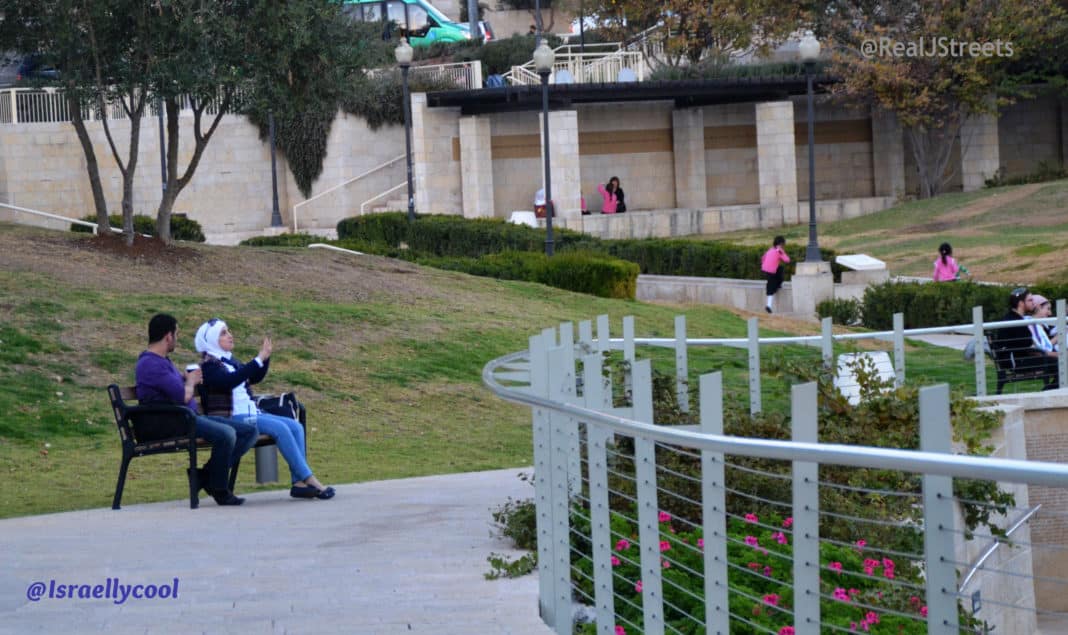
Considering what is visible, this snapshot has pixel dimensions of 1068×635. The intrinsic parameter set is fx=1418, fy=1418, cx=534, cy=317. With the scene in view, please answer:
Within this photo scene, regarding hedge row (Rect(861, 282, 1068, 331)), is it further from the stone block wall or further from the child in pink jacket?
the stone block wall

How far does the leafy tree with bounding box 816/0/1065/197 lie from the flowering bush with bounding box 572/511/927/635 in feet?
115

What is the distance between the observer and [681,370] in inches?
399

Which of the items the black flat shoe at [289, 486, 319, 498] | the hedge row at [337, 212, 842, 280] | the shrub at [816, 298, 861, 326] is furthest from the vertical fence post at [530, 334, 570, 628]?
the hedge row at [337, 212, 842, 280]

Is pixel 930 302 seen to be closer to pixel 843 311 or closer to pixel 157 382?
pixel 843 311

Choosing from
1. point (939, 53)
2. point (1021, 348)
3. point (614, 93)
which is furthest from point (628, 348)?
point (939, 53)

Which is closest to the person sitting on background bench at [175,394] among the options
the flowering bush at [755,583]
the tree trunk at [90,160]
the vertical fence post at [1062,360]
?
the flowering bush at [755,583]

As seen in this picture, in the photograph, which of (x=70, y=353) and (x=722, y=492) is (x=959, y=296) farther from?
(x=722, y=492)

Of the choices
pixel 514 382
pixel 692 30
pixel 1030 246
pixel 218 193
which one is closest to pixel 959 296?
pixel 1030 246

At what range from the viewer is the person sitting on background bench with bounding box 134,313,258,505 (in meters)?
9.45

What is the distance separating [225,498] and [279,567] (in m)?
2.51

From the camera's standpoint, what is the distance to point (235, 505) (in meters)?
9.55

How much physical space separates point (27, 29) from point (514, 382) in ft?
48.1

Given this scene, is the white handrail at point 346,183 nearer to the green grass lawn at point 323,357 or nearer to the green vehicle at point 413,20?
the green vehicle at point 413,20

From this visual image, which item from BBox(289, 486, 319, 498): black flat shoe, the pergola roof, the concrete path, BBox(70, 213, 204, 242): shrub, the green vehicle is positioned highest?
the green vehicle
